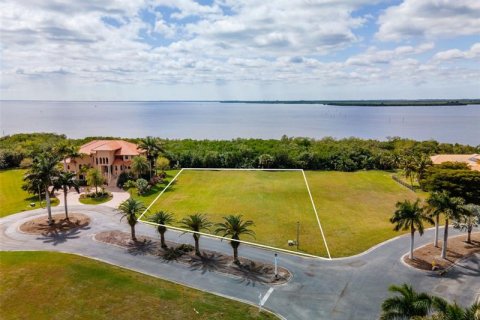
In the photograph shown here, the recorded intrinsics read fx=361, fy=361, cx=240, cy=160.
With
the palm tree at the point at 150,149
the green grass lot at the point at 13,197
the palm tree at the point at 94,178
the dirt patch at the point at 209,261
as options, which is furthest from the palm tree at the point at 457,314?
the palm tree at the point at 150,149

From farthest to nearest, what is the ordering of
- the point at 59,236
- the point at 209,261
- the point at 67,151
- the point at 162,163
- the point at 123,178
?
the point at 162,163 → the point at 67,151 → the point at 123,178 → the point at 59,236 → the point at 209,261

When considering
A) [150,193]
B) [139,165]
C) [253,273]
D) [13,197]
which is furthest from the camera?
[139,165]

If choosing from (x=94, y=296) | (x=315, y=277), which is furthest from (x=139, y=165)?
(x=315, y=277)

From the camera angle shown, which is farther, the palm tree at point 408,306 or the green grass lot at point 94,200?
the green grass lot at point 94,200

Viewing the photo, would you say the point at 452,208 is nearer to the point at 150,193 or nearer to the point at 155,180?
the point at 150,193

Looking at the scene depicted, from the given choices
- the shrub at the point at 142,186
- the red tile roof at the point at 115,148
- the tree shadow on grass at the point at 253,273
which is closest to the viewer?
the tree shadow on grass at the point at 253,273

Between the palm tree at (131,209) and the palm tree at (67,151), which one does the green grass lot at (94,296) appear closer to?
the palm tree at (131,209)
